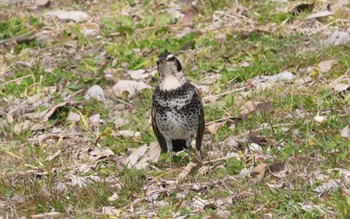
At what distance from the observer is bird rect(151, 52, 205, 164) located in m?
8.05

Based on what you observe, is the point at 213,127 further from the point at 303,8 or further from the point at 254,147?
the point at 303,8

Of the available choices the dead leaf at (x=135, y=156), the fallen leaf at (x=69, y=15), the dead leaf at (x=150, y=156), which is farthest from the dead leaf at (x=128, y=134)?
the fallen leaf at (x=69, y=15)

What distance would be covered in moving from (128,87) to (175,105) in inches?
77.3

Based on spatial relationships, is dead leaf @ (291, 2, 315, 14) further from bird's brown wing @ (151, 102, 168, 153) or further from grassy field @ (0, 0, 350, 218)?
bird's brown wing @ (151, 102, 168, 153)

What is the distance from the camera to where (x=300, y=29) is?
1069 cm

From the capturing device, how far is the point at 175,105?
8047mm

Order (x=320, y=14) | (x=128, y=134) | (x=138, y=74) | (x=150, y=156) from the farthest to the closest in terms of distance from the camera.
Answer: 1. (x=320, y=14)
2. (x=138, y=74)
3. (x=128, y=134)
4. (x=150, y=156)

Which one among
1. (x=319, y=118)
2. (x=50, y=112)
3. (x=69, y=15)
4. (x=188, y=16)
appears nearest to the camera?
(x=319, y=118)

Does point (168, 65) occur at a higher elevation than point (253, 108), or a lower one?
higher

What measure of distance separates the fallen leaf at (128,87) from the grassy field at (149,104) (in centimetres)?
3

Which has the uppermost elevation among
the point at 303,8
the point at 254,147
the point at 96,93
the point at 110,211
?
the point at 110,211

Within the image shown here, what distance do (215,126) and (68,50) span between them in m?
3.20

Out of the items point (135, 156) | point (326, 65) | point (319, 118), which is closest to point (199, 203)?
point (135, 156)

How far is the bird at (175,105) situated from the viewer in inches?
317
